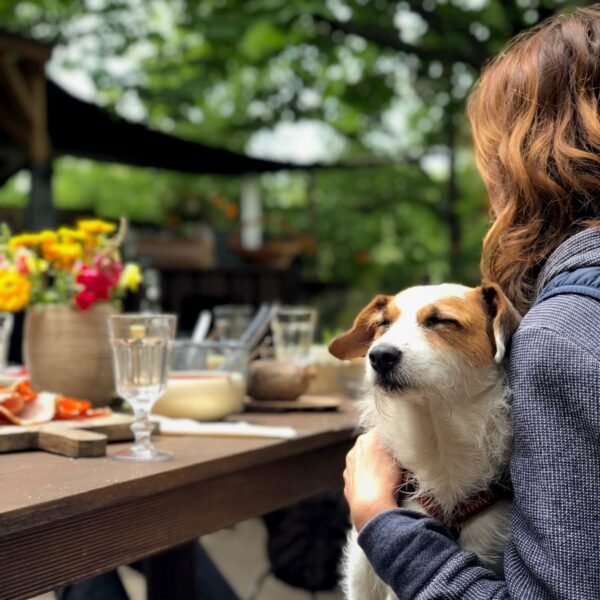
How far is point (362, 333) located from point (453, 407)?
234mm

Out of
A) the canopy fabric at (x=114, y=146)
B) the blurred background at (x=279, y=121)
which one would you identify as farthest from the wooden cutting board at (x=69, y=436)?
the canopy fabric at (x=114, y=146)

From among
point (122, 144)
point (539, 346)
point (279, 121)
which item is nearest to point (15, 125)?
point (122, 144)

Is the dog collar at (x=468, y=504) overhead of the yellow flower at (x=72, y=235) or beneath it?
beneath

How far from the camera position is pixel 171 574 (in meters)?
2.26

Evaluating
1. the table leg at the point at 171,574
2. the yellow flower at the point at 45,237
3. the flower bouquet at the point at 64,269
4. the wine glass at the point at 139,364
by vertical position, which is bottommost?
the table leg at the point at 171,574

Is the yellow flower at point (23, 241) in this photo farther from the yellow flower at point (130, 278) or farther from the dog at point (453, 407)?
the dog at point (453, 407)

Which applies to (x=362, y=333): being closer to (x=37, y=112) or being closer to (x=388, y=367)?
(x=388, y=367)

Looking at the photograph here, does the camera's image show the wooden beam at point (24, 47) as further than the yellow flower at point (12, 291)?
Yes

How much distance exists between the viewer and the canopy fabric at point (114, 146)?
830 cm

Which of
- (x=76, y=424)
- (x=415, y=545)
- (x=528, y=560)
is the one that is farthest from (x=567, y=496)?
(x=76, y=424)

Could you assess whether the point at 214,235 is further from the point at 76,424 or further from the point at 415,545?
the point at 415,545

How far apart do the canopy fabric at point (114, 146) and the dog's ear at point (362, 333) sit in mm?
7247

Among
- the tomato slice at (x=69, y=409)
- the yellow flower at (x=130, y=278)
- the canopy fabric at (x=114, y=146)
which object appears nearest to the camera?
the tomato slice at (x=69, y=409)

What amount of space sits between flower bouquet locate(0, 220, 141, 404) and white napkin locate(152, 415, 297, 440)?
264mm
